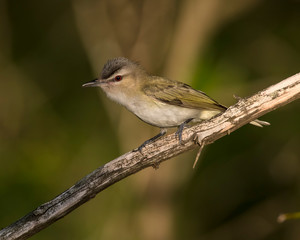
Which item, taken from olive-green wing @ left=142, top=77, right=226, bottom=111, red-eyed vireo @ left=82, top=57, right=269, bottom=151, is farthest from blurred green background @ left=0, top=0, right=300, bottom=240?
red-eyed vireo @ left=82, top=57, right=269, bottom=151

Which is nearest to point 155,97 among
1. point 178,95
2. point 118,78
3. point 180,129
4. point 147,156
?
point 178,95

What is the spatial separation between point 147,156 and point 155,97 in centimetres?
115

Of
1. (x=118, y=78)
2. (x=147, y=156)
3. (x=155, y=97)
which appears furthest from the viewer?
(x=118, y=78)

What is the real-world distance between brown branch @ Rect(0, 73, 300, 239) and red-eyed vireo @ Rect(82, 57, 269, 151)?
74 centimetres

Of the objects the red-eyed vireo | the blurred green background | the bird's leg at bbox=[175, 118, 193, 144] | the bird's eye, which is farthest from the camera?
the blurred green background

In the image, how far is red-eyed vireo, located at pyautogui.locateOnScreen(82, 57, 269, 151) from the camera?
198 inches

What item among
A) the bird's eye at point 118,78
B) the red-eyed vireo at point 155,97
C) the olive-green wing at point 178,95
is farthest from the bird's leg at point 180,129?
the bird's eye at point 118,78

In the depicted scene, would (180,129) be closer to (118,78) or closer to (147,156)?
(147,156)

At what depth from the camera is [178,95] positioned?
5.25 meters

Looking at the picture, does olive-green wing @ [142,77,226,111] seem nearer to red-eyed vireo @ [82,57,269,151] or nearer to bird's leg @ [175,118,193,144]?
red-eyed vireo @ [82,57,269,151]

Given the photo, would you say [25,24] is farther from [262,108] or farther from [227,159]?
[262,108]

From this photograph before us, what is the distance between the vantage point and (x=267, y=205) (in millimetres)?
6609

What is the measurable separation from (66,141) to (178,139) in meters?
2.67

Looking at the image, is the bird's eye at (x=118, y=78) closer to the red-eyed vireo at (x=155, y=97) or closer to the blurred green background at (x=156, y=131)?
the red-eyed vireo at (x=155, y=97)
